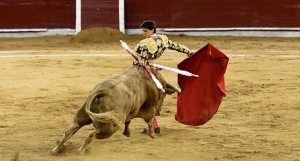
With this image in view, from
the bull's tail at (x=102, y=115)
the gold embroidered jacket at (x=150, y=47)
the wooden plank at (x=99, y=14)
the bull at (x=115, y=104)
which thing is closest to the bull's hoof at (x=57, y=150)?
the bull at (x=115, y=104)

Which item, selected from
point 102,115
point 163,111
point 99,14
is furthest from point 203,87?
point 99,14

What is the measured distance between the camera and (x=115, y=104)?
16.2 feet

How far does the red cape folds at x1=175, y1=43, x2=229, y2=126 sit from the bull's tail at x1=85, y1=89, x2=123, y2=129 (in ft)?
4.96

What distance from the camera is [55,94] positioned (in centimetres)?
851

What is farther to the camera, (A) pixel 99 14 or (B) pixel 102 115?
(A) pixel 99 14

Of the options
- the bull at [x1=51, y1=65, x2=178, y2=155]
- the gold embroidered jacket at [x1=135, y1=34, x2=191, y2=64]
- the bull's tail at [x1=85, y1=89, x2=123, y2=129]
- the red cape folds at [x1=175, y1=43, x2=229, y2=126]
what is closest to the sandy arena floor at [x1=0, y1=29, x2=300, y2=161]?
the red cape folds at [x1=175, y1=43, x2=229, y2=126]

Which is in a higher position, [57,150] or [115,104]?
[115,104]

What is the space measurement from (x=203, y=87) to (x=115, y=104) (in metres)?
1.57

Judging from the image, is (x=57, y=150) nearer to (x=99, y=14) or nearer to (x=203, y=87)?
(x=203, y=87)

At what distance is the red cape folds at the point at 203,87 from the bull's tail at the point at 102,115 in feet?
4.96

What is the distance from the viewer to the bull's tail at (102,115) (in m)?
4.85

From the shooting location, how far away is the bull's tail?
15.9 feet

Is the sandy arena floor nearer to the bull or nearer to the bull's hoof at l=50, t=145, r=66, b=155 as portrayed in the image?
the bull's hoof at l=50, t=145, r=66, b=155

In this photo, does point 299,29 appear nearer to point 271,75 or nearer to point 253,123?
point 271,75
